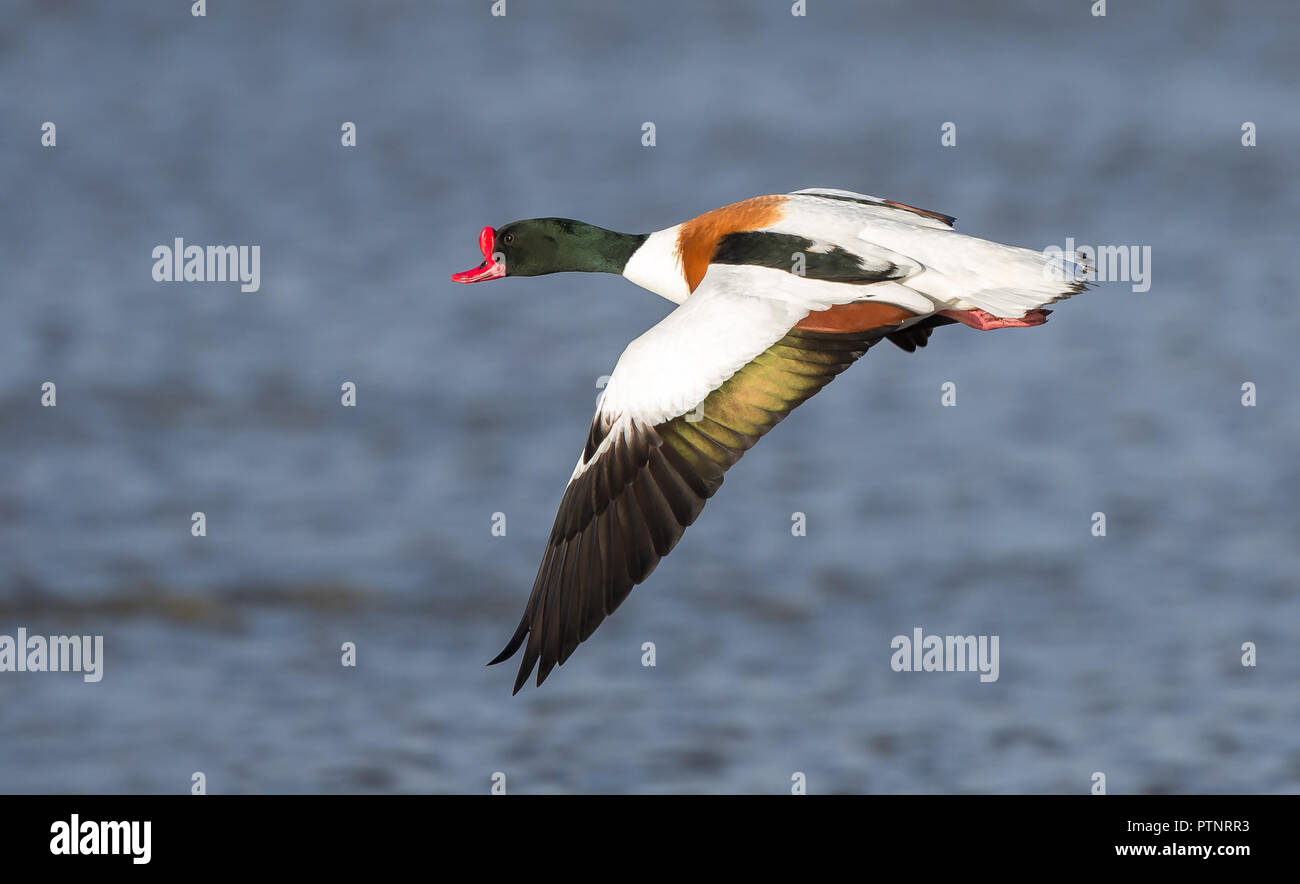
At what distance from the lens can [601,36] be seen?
1714 centimetres

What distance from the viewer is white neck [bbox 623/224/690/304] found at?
823 cm

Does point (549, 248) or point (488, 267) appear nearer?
point (549, 248)

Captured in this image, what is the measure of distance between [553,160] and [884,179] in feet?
8.27

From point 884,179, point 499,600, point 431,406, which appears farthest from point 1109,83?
point 499,600

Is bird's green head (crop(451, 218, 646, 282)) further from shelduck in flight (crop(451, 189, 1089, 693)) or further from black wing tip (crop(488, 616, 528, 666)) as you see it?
black wing tip (crop(488, 616, 528, 666))

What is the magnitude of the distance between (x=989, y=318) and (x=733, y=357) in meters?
1.11

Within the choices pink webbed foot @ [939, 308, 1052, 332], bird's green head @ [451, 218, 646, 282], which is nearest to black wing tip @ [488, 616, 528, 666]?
pink webbed foot @ [939, 308, 1052, 332]

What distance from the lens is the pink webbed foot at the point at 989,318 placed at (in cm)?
737

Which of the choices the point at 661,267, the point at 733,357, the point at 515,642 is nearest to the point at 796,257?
the point at 733,357

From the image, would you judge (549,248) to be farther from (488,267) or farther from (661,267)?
(661,267)

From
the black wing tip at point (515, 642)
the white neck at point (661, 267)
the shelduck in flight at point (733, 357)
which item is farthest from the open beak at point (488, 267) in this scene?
the black wing tip at point (515, 642)

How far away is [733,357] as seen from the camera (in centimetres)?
693

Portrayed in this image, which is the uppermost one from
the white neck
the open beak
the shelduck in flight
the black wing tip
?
the open beak

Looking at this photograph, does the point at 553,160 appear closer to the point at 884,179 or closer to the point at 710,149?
the point at 710,149
